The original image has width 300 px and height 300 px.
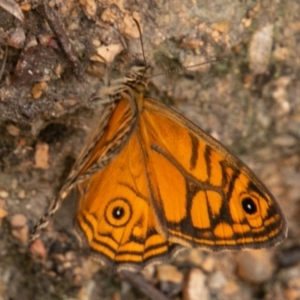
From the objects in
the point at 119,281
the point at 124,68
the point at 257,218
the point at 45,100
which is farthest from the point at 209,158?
the point at 119,281

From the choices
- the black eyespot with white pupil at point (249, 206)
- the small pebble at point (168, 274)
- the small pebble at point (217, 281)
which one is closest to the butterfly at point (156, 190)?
the black eyespot with white pupil at point (249, 206)

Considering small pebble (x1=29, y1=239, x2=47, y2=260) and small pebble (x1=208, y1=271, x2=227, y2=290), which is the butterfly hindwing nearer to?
small pebble (x1=29, y1=239, x2=47, y2=260)

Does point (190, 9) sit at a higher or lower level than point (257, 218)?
higher

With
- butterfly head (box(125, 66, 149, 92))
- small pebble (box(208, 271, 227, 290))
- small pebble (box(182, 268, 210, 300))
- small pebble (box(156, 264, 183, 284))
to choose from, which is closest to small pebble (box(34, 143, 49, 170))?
butterfly head (box(125, 66, 149, 92))

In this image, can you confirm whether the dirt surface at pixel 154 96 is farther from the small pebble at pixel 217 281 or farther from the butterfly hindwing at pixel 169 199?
the butterfly hindwing at pixel 169 199

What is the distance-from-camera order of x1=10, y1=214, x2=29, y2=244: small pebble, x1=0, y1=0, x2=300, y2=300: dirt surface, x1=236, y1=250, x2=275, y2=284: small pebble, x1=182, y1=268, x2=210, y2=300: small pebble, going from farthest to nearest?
x1=236, y1=250, x2=275, y2=284: small pebble → x1=182, y1=268, x2=210, y2=300: small pebble → x1=10, y1=214, x2=29, y2=244: small pebble → x1=0, y1=0, x2=300, y2=300: dirt surface

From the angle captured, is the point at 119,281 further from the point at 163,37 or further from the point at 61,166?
the point at 163,37
